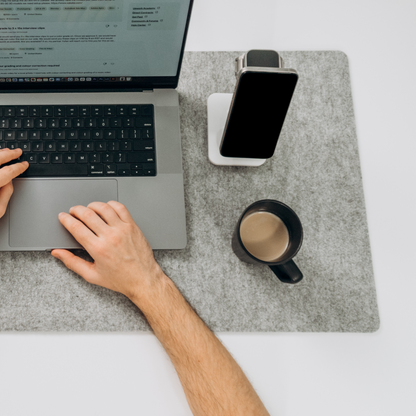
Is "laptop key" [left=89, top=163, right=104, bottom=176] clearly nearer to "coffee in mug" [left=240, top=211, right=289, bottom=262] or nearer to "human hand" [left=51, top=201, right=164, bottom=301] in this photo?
"human hand" [left=51, top=201, right=164, bottom=301]

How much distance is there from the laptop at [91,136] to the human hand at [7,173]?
10 millimetres

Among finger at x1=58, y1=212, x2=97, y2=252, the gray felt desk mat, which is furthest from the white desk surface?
finger at x1=58, y1=212, x2=97, y2=252

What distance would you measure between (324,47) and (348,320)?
44 centimetres

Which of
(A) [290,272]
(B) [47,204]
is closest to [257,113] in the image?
(A) [290,272]

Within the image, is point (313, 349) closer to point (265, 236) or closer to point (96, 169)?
point (265, 236)

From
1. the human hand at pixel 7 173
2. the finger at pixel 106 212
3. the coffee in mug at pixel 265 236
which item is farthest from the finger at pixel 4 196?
the coffee in mug at pixel 265 236

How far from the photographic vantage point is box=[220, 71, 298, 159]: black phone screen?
1.27 ft

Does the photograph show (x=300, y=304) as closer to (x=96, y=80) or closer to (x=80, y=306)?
(x=80, y=306)

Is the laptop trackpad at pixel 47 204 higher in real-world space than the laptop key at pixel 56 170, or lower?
lower

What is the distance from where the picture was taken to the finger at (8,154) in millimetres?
439

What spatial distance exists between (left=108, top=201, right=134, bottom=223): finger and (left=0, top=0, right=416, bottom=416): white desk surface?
16 cm

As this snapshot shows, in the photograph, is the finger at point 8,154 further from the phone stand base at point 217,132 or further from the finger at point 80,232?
the phone stand base at point 217,132

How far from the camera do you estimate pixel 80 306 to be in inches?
18.1

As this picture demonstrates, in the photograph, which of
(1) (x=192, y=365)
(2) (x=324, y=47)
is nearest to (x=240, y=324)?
(1) (x=192, y=365)
